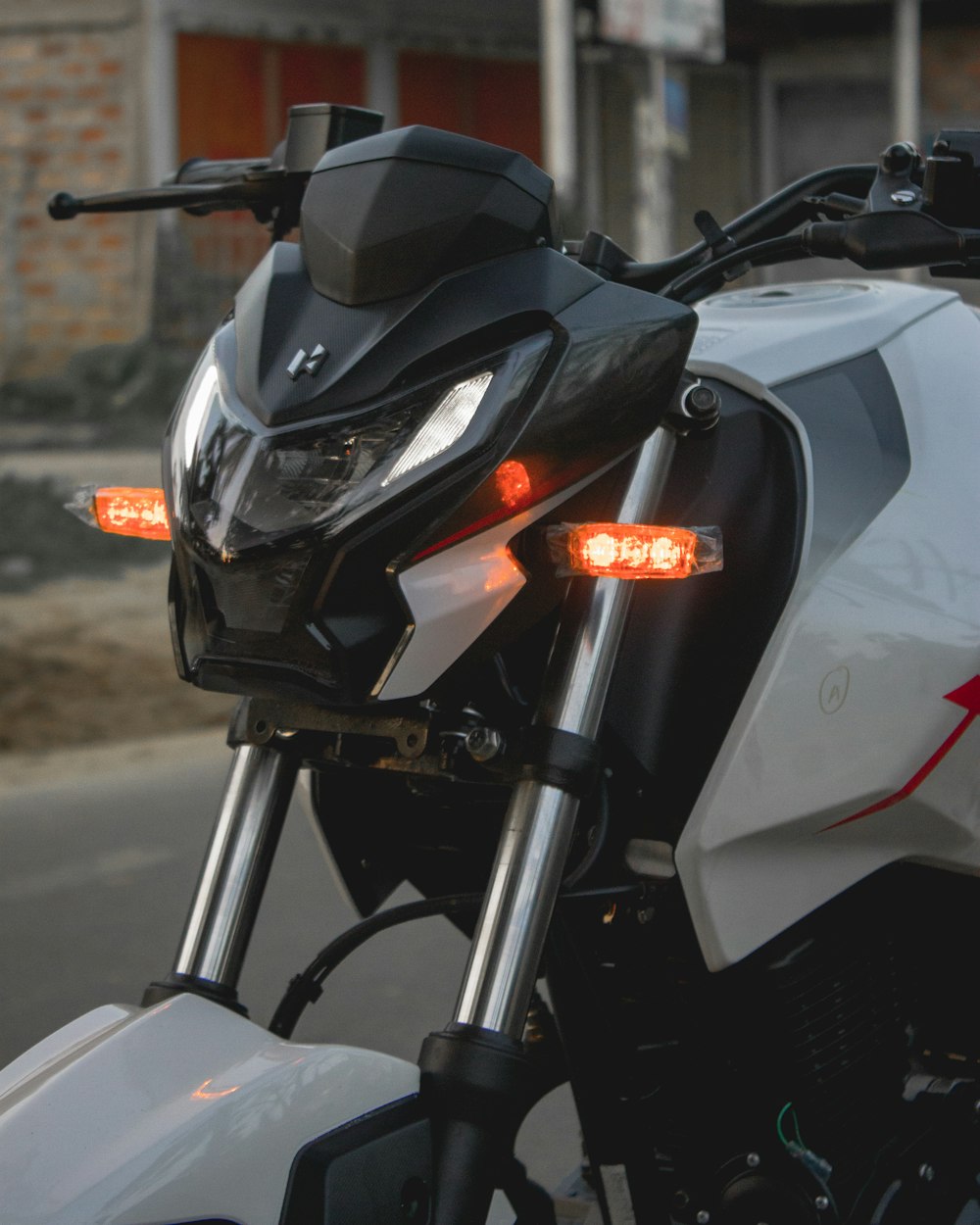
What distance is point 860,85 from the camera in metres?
14.4

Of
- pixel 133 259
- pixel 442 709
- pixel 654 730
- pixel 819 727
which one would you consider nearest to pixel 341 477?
pixel 442 709

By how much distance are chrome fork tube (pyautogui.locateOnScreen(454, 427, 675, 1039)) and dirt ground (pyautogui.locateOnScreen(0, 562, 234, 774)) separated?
12.7ft

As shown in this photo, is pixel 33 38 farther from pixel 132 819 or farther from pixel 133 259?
pixel 132 819

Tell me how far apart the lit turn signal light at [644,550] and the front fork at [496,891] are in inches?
3.1

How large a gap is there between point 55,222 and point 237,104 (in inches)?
65.9

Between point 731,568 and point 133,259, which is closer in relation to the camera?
point 731,568

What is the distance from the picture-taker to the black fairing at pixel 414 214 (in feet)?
4.63

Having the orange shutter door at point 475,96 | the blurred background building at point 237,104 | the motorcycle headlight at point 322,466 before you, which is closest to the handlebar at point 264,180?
the motorcycle headlight at point 322,466

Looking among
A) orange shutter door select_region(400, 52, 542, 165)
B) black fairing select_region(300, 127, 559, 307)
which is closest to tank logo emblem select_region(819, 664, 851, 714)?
black fairing select_region(300, 127, 559, 307)

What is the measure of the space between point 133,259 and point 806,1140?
9.15 m

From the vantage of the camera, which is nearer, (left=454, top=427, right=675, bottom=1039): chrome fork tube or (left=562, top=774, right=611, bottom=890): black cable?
(left=454, top=427, right=675, bottom=1039): chrome fork tube

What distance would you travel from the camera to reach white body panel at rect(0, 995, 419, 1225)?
1.17m

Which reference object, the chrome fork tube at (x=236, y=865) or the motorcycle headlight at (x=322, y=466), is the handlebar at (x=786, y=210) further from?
the chrome fork tube at (x=236, y=865)

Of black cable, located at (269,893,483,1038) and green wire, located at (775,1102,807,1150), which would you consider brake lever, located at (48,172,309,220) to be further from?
green wire, located at (775,1102,807,1150)
